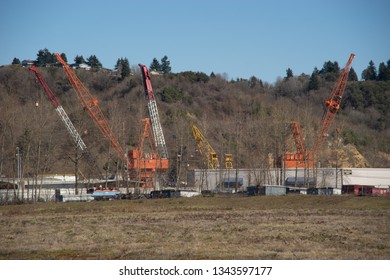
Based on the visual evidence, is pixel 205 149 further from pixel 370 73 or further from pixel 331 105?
pixel 370 73

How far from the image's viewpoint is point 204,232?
22734 mm

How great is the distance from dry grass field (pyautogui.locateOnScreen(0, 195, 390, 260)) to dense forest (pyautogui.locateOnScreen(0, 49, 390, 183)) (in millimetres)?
22480

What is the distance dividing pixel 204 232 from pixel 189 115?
300 feet

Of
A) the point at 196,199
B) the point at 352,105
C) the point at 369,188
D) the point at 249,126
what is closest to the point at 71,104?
the point at 249,126

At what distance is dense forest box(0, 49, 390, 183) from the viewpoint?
212 ft

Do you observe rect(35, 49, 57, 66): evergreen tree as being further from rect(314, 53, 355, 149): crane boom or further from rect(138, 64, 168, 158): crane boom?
rect(314, 53, 355, 149): crane boom

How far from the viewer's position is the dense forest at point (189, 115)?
2542 inches

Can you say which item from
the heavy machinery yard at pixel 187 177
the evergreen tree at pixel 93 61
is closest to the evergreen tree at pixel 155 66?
the evergreen tree at pixel 93 61

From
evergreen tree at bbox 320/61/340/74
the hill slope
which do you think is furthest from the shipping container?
evergreen tree at bbox 320/61/340/74

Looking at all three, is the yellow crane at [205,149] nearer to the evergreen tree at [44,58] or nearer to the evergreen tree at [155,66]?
the evergreen tree at [44,58]

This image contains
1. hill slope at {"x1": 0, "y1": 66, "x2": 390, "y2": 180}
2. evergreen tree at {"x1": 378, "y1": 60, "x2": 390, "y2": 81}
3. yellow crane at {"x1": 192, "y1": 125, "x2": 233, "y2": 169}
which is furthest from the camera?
evergreen tree at {"x1": 378, "y1": 60, "x2": 390, "y2": 81}

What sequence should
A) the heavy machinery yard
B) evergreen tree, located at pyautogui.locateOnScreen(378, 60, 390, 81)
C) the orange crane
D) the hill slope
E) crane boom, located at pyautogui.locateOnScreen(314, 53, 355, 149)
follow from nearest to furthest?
the heavy machinery yard < the hill slope < the orange crane < crane boom, located at pyautogui.locateOnScreen(314, 53, 355, 149) < evergreen tree, located at pyautogui.locateOnScreen(378, 60, 390, 81)

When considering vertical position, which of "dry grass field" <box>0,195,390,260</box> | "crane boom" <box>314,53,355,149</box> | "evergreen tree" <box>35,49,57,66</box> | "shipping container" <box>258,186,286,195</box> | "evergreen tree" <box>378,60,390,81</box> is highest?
"evergreen tree" <box>35,49,57,66</box>

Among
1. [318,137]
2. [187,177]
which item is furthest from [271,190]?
[318,137]
